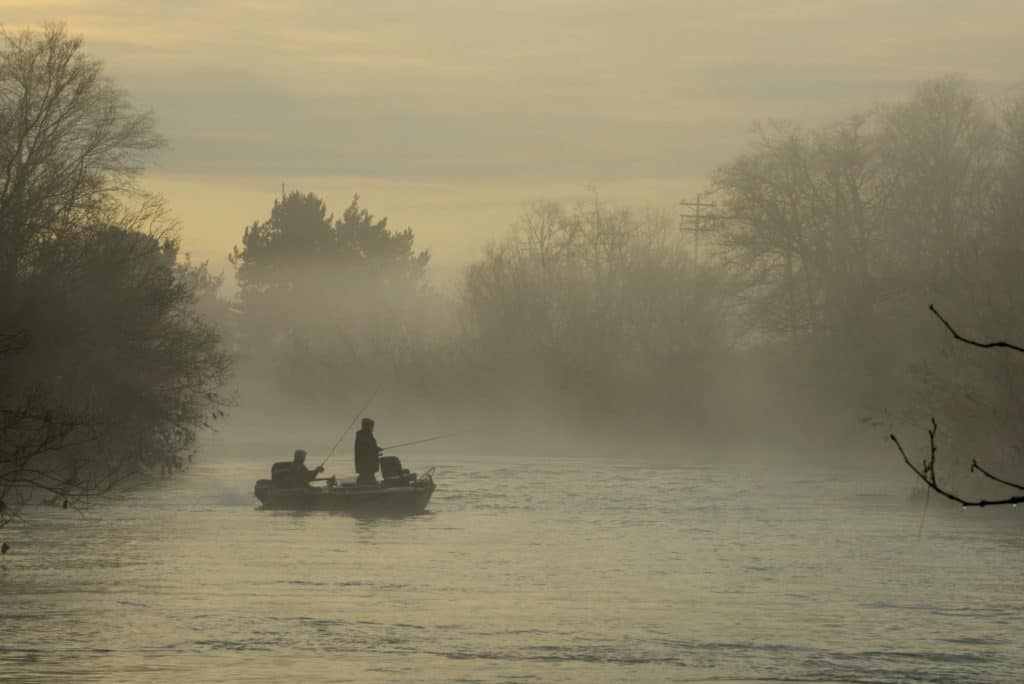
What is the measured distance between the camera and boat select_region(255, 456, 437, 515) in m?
33.4

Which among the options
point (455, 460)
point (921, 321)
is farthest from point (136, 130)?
point (921, 321)

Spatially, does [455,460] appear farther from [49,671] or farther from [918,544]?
[49,671]

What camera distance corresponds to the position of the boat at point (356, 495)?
33406 millimetres

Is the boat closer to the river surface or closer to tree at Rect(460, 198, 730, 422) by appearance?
the river surface

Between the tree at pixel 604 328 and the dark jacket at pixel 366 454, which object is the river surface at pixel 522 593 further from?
the tree at pixel 604 328

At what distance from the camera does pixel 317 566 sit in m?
25.4

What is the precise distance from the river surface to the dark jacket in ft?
3.33

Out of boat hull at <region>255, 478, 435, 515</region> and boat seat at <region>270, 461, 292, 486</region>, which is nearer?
boat hull at <region>255, 478, 435, 515</region>

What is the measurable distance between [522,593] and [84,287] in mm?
16227

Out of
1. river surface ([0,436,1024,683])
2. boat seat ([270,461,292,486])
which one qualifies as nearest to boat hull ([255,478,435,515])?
boat seat ([270,461,292,486])

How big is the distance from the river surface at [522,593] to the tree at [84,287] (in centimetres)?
176

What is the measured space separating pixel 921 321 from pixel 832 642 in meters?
28.4

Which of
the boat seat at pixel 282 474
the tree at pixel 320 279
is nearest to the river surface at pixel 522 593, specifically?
the boat seat at pixel 282 474

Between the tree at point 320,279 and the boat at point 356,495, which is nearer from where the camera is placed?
the boat at point 356,495
